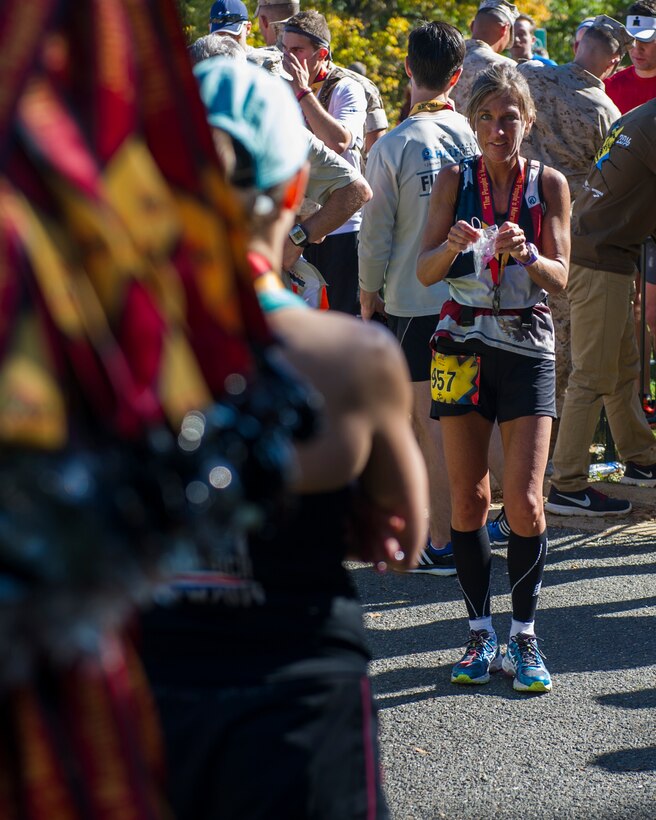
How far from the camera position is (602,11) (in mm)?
34656

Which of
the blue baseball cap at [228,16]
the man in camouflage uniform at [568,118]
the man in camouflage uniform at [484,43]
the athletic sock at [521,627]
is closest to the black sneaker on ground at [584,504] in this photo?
the man in camouflage uniform at [568,118]

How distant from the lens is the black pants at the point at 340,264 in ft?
21.6

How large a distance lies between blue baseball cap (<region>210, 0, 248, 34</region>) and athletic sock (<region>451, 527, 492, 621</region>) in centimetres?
339

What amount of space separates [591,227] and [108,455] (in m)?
5.81

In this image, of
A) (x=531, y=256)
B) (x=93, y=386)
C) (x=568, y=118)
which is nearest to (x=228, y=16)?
(x=568, y=118)

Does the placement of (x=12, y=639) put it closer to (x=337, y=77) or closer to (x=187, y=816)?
(x=187, y=816)

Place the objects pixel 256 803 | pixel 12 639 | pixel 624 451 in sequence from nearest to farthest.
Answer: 1. pixel 12 639
2. pixel 256 803
3. pixel 624 451

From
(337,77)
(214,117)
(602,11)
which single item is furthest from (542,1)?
(214,117)

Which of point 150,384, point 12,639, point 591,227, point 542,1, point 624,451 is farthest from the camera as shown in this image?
point 542,1

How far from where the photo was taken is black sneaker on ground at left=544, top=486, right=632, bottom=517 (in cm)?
677

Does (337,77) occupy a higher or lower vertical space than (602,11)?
higher

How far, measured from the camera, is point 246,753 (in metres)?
1.73

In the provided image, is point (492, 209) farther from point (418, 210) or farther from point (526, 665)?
point (526, 665)

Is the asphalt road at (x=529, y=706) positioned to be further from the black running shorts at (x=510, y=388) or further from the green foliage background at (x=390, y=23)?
the green foliage background at (x=390, y=23)
